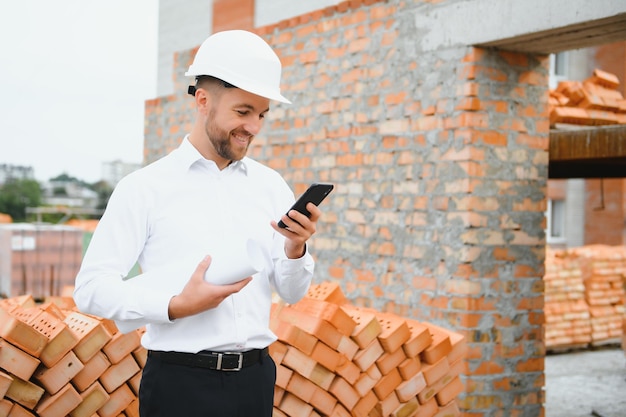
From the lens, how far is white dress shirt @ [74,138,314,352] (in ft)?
7.73

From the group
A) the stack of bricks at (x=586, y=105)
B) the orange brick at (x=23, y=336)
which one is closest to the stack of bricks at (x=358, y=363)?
the orange brick at (x=23, y=336)

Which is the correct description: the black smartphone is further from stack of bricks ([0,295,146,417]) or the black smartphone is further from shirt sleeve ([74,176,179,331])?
stack of bricks ([0,295,146,417])

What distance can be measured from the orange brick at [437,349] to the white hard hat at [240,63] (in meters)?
2.29

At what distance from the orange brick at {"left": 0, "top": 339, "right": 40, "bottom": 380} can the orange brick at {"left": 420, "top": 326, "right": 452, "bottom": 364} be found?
2080mm

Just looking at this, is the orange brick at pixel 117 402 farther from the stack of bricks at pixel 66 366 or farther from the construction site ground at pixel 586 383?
the construction site ground at pixel 586 383

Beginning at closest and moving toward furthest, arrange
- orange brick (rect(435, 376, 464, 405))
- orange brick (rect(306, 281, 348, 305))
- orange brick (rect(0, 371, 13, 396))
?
orange brick (rect(0, 371, 13, 396)) < orange brick (rect(435, 376, 464, 405)) < orange brick (rect(306, 281, 348, 305))

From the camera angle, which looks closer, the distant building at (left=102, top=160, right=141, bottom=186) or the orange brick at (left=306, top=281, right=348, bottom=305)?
the orange brick at (left=306, top=281, right=348, bottom=305)

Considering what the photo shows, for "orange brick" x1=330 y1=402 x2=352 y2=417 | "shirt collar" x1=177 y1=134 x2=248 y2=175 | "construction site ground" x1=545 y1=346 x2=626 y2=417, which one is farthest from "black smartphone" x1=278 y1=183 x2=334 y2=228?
"construction site ground" x1=545 y1=346 x2=626 y2=417

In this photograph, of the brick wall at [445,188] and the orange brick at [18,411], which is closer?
the orange brick at [18,411]

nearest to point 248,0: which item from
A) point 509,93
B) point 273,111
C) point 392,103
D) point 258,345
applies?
point 273,111

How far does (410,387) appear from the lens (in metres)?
4.23

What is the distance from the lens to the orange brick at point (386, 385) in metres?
4.16

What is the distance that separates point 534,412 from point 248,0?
24.4 ft

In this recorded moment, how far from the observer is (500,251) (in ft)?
17.7
